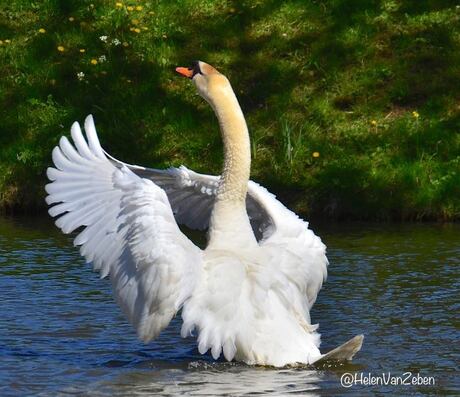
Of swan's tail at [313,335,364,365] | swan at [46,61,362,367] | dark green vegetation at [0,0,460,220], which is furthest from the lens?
dark green vegetation at [0,0,460,220]

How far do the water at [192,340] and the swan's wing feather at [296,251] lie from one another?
43 cm

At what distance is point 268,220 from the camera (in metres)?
7.99

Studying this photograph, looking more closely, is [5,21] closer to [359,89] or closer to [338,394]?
[359,89]

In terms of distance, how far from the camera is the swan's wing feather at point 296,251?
7469 millimetres

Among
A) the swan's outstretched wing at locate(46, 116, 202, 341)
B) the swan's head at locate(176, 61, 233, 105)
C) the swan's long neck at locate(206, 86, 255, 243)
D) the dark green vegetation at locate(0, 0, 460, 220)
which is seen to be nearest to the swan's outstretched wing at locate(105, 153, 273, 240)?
the swan's long neck at locate(206, 86, 255, 243)

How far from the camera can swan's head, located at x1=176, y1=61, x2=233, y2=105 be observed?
7457 mm

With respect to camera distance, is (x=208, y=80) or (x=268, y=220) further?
(x=268, y=220)

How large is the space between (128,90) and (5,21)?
2.43m

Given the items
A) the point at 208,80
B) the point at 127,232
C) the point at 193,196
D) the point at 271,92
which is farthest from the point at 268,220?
the point at 271,92

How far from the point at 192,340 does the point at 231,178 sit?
3.93 feet

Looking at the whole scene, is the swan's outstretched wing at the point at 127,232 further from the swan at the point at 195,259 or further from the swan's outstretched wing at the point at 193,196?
the swan's outstretched wing at the point at 193,196

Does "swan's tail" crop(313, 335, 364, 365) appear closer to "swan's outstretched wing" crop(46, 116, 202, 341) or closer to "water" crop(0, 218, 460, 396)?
"water" crop(0, 218, 460, 396)

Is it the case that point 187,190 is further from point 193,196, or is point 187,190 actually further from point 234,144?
point 234,144

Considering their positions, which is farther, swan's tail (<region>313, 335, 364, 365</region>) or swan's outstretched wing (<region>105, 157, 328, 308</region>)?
swan's outstretched wing (<region>105, 157, 328, 308</region>)
